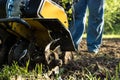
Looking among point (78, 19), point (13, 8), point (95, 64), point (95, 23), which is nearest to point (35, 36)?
point (13, 8)

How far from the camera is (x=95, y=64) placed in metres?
4.96

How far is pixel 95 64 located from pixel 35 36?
36.3 inches

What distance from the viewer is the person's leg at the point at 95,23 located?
588cm

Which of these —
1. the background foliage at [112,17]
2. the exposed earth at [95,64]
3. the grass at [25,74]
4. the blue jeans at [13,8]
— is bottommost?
the background foliage at [112,17]

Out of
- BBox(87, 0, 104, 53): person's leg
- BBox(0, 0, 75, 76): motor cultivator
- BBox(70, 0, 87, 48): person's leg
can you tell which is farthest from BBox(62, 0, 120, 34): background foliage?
BBox(0, 0, 75, 76): motor cultivator

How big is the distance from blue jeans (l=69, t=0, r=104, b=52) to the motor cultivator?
4.55 ft

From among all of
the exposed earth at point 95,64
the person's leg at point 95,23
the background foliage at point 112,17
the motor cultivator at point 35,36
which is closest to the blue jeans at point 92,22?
the person's leg at point 95,23

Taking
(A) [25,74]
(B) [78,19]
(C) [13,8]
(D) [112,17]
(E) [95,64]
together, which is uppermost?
(C) [13,8]

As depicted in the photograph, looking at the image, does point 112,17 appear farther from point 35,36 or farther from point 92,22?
point 35,36

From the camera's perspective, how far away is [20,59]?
14.5ft

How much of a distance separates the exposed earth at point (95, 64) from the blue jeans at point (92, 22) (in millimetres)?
173

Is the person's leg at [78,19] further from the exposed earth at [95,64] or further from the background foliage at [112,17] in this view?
the background foliage at [112,17]

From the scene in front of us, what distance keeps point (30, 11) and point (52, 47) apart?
0.56 meters

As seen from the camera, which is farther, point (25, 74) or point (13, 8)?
point (13, 8)
